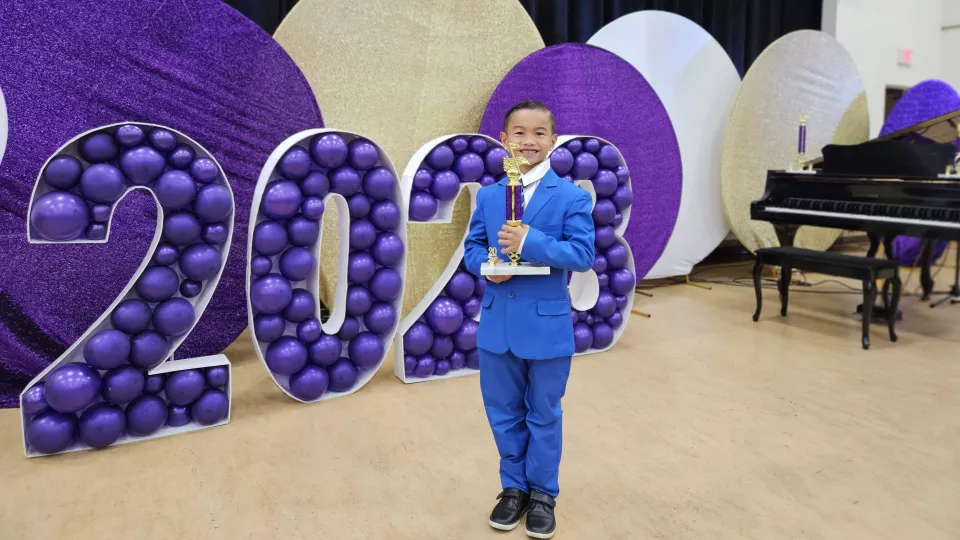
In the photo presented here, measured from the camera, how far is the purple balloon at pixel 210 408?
3012mm

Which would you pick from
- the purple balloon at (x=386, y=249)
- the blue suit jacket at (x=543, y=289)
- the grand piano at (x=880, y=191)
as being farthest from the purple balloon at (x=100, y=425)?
the grand piano at (x=880, y=191)

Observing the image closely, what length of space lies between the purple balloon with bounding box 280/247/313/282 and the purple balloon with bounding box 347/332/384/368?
421 millimetres

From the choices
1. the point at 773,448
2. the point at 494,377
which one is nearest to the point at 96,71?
the point at 494,377

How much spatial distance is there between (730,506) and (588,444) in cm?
64

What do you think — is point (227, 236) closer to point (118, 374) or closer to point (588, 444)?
point (118, 374)

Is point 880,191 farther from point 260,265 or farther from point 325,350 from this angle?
point 260,265

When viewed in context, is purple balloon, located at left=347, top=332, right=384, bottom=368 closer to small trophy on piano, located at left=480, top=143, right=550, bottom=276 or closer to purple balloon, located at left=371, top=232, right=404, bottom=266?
purple balloon, located at left=371, top=232, right=404, bottom=266

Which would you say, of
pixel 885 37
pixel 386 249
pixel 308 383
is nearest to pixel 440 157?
pixel 386 249

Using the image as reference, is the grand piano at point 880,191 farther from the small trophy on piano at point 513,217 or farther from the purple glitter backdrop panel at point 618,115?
the small trophy on piano at point 513,217

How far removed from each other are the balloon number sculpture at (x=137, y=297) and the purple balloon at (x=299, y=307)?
335 millimetres

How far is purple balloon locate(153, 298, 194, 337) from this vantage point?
2904mm

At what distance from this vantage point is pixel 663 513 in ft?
7.47

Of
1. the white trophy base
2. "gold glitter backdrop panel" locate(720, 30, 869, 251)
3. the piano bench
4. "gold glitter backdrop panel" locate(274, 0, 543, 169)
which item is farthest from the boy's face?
"gold glitter backdrop panel" locate(720, 30, 869, 251)

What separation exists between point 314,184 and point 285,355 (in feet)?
2.49
